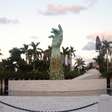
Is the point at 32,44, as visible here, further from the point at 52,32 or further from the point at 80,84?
the point at 80,84

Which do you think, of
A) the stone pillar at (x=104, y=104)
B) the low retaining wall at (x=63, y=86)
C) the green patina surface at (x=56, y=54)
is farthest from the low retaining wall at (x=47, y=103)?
the green patina surface at (x=56, y=54)

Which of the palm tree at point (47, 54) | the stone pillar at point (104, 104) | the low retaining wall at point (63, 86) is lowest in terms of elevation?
the low retaining wall at point (63, 86)

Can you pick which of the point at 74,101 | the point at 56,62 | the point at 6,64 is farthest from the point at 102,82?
the point at 6,64

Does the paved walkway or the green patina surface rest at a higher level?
the green patina surface

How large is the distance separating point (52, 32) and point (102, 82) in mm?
7183

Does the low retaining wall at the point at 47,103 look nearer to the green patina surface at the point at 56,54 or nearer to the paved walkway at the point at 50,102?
the paved walkway at the point at 50,102

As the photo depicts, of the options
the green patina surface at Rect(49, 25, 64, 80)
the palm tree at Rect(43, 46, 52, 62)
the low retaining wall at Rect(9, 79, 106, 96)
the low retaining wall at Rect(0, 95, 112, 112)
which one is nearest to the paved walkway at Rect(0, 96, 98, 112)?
the low retaining wall at Rect(0, 95, 112, 112)

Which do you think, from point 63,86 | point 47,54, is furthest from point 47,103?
point 47,54

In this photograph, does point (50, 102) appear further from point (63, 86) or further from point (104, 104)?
point (63, 86)

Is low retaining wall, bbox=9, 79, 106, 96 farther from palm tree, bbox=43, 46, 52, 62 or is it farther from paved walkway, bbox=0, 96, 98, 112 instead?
palm tree, bbox=43, 46, 52, 62

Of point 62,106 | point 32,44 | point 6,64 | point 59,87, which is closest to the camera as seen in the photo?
point 62,106

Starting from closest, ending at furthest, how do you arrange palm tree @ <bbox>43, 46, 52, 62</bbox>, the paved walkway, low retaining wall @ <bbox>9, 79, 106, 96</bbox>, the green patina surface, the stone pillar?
1. the stone pillar
2. the paved walkway
3. low retaining wall @ <bbox>9, 79, 106, 96</bbox>
4. the green patina surface
5. palm tree @ <bbox>43, 46, 52, 62</bbox>

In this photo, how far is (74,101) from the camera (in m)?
15.4

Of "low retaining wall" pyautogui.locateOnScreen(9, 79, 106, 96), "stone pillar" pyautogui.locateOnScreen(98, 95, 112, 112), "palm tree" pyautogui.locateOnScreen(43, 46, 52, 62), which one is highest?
"palm tree" pyautogui.locateOnScreen(43, 46, 52, 62)
